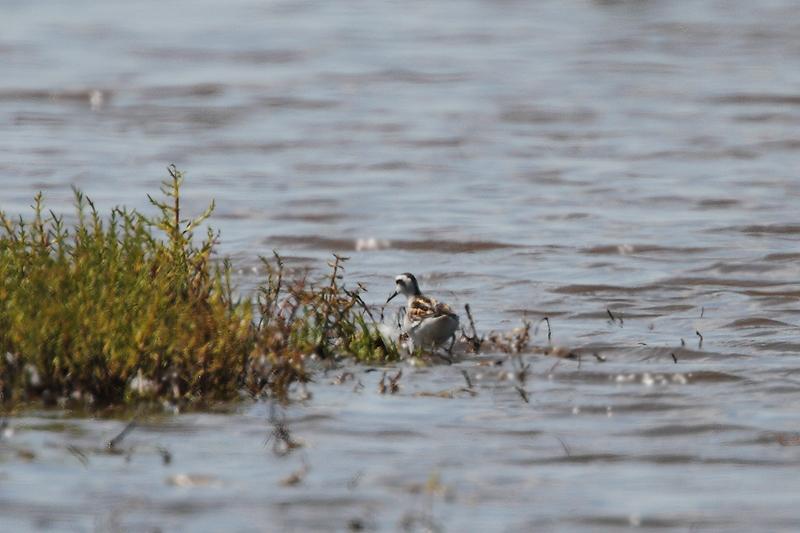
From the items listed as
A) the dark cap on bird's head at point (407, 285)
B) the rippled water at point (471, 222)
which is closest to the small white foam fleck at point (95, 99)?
the rippled water at point (471, 222)

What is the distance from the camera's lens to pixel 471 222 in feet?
51.0

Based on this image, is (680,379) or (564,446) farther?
(680,379)

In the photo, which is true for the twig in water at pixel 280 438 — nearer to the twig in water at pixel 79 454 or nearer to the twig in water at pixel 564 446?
the twig in water at pixel 79 454

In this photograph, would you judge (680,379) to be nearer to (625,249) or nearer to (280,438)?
(280,438)

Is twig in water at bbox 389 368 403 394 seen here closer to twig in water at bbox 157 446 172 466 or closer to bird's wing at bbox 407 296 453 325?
bird's wing at bbox 407 296 453 325

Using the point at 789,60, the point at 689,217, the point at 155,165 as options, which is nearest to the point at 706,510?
the point at 689,217

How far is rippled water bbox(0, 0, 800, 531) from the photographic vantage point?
23.8ft

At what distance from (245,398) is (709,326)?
3956 mm

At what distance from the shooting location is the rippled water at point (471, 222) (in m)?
7.27

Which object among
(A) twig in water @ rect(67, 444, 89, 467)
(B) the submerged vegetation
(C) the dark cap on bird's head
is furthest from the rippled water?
(C) the dark cap on bird's head

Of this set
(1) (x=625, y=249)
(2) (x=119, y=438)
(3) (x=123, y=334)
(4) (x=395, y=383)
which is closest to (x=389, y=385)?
(4) (x=395, y=383)

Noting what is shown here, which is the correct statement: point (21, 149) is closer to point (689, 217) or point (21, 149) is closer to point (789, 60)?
point (689, 217)

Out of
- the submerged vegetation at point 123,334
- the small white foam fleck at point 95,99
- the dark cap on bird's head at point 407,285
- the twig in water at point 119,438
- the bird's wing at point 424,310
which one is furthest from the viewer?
the small white foam fleck at point 95,99

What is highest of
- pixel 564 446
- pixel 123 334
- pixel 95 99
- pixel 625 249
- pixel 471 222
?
pixel 95 99
